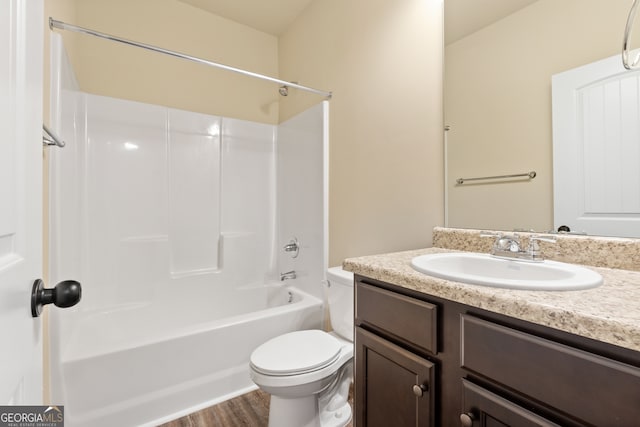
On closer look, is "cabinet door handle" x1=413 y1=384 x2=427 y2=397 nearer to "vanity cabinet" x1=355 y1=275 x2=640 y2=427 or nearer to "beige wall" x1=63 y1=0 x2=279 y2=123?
"vanity cabinet" x1=355 y1=275 x2=640 y2=427

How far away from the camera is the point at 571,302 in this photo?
0.58 meters

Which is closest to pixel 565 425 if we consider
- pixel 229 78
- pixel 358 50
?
pixel 358 50

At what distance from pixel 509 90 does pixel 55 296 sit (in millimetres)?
1585

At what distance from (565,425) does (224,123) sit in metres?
2.56

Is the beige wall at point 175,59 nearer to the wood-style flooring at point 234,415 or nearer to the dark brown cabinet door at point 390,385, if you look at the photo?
the wood-style flooring at point 234,415

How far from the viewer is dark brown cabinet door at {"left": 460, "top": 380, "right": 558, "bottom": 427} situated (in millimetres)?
577

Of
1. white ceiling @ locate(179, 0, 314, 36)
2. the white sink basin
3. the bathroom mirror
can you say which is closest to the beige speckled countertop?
the white sink basin

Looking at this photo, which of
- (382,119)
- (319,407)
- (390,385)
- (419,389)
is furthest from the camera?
(382,119)

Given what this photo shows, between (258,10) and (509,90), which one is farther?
(258,10)

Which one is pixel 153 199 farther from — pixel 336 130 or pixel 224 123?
pixel 336 130

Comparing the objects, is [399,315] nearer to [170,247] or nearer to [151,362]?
[151,362]

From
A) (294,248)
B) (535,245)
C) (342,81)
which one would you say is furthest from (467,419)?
(342,81)

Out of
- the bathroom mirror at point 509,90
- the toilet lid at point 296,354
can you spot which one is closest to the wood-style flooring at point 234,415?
the toilet lid at point 296,354

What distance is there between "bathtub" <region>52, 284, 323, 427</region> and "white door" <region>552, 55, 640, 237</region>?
58.6 inches
